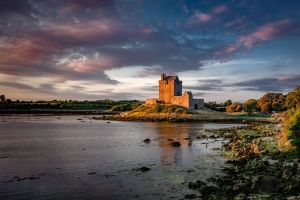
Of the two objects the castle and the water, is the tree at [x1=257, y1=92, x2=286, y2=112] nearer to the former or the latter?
the castle

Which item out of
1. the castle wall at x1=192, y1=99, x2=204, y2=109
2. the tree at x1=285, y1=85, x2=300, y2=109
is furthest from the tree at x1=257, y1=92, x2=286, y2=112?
the tree at x1=285, y1=85, x2=300, y2=109

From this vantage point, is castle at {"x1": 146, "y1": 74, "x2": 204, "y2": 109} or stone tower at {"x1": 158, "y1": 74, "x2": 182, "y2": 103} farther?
stone tower at {"x1": 158, "y1": 74, "x2": 182, "y2": 103}

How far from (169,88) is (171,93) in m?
2.39

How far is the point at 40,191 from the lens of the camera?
15516mm

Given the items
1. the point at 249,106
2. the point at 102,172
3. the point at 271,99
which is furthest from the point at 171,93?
the point at 102,172

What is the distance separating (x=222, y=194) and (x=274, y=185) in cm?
324

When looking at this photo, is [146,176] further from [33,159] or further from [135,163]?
[33,159]

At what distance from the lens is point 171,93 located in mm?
104500

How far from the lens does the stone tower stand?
10444 centimetres

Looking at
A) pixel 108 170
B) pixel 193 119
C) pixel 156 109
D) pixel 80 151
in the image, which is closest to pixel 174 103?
pixel 156 109

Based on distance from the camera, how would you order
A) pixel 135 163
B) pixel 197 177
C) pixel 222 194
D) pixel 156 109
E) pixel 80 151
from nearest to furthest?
pixel 222 194
pixel 197 177
pixel 135 163
pixel 80 151
pixel 156 109

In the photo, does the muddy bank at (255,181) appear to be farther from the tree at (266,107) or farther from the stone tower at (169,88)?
the tree at (266,107)

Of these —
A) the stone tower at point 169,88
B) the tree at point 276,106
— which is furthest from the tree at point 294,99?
the tree at point 276,106

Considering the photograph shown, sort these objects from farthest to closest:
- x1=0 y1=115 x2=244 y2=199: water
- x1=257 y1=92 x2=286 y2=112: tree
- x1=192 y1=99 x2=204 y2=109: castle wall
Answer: x1=257 y1=92 x2=286 y2=112: tree → x1=192 y1=99 x2=204 y2=109: castle wall → x1=0 y1=115 x2=244 y2=199: water
